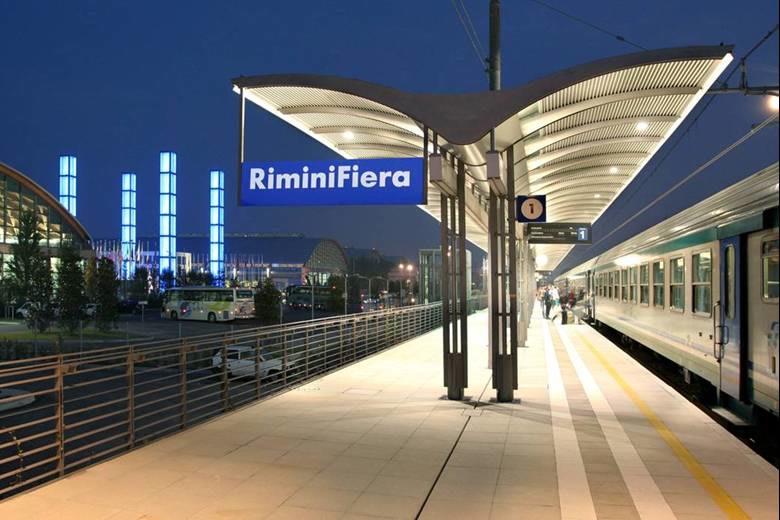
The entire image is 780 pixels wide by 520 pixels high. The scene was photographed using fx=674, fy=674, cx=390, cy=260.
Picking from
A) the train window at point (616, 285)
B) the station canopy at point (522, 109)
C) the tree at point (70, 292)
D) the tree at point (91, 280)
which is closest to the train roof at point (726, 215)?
the station canopy at point (522, 109)

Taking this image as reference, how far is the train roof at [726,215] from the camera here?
21.2 ft

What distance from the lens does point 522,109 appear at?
823 cm

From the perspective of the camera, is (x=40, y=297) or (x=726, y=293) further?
(x=40, y=297)

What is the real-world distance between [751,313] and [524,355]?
31.3 feet

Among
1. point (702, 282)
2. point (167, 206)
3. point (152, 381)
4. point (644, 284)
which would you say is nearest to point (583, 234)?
point (644, 284)

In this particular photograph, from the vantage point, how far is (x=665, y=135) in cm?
1077

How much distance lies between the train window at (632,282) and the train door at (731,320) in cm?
732

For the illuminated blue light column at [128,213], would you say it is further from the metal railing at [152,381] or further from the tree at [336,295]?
the metal railing at [152,381]

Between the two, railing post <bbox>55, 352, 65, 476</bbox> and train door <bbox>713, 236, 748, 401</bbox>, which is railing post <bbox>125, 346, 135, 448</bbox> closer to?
railing post <bbox>55, 352, 65, 476</bbox>

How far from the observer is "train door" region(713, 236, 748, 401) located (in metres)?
7.11

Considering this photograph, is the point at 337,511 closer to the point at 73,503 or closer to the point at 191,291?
the point at 73,503

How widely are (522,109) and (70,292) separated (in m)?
31.9

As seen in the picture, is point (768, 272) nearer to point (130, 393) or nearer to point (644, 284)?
point (130, 393)

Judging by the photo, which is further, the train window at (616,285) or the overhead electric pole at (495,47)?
the train window at (616,285)
